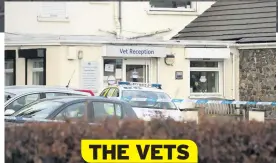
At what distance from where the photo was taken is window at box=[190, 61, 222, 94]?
78.5ft

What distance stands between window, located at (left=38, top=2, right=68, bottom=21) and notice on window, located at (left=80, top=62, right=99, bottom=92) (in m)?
2.91

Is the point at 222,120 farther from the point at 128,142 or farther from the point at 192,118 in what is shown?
the point at 128,142

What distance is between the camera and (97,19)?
971 inches

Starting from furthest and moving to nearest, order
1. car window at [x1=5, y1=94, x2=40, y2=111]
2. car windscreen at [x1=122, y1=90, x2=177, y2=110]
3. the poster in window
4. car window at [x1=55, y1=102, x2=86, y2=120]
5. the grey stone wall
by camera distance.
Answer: the poster in window < the grey stone wall < car windscreen at [x1=122, y1=90, x2=177, y2=110] < car window at [x1=5, y1=94, x2=40, y2=111] < car window at [x1=55, y1=102, x2=86, y2=120]

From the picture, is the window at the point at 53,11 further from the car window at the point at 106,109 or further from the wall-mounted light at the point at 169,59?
the car window at the point at 106,109

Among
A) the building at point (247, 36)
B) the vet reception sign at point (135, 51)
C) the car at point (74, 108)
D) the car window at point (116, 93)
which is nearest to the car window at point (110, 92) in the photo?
the car window at point (116, 93)

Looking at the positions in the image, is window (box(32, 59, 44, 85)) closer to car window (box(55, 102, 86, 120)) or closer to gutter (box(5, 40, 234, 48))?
gutter (box(5, 40, 234, 48))

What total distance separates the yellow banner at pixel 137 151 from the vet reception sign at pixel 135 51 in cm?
1508

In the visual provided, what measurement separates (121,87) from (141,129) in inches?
413

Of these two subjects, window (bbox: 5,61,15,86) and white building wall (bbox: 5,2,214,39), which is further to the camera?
white building wall (bbox: 5,2,214,39)

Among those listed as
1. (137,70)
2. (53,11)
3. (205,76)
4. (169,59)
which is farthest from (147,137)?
(53,11)

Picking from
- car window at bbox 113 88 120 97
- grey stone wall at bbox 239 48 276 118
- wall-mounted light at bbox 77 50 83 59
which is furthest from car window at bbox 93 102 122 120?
grey stone wall at bbox 239 48 276 118

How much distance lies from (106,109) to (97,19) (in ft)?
45.1

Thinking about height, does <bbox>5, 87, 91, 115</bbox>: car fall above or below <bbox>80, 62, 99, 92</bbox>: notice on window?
below
